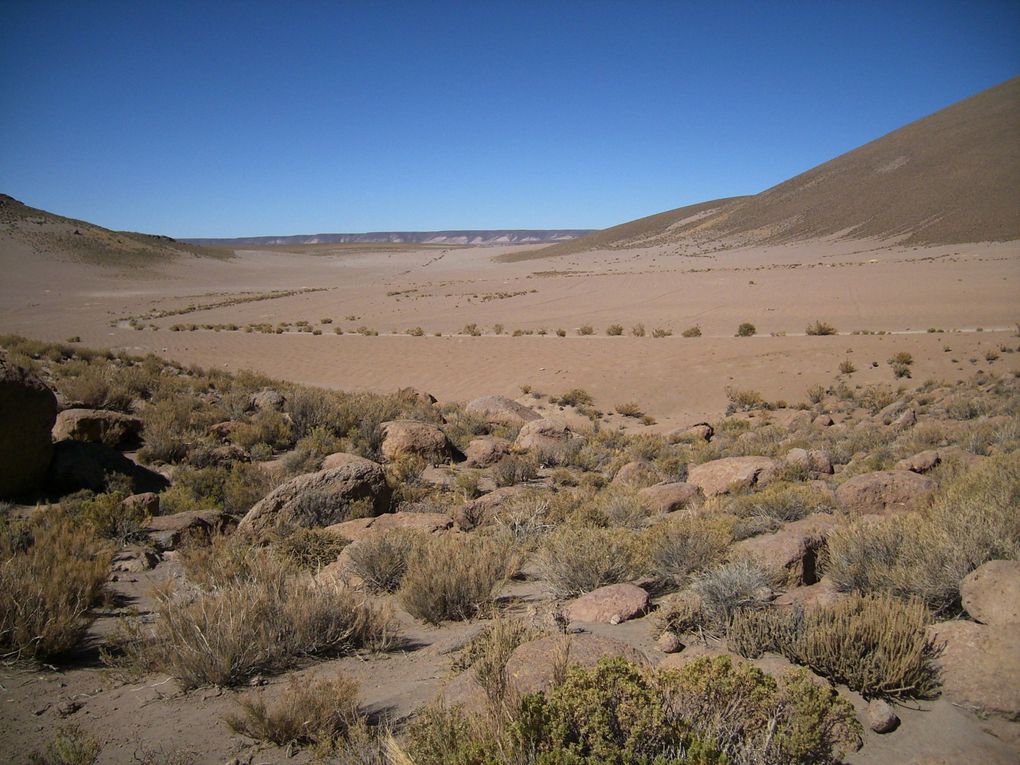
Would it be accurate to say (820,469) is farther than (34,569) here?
Yes

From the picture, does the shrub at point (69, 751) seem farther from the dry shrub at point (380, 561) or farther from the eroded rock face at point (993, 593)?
the eroded rock face at point (993, 593)

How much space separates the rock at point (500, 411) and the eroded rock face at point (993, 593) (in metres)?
9.43

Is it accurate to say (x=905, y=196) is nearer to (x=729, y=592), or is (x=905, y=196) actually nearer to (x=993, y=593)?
(x=993, y=593)

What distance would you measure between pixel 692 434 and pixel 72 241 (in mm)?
88995

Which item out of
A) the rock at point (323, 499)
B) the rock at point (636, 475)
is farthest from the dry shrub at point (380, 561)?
the rock at point (636, 475)

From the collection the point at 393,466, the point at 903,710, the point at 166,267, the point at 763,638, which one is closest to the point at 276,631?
the point at 763,638

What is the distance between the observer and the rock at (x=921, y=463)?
6.85 m

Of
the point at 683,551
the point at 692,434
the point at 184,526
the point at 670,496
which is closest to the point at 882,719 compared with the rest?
the point at 683,551

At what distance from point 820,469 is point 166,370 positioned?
47.6 ft

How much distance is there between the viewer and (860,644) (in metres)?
2.82

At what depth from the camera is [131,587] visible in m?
4.54

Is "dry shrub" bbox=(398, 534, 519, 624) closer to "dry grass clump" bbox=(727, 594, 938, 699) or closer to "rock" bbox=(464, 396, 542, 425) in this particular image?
"dry grass clump" bbox=(727, 594, 938, 699)

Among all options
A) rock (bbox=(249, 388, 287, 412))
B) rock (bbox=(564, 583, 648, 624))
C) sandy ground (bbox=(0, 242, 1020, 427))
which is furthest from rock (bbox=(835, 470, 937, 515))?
rock (bbox=(249, 388, 287, 412))

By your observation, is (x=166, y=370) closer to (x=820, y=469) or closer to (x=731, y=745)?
(x=820, y=469)
